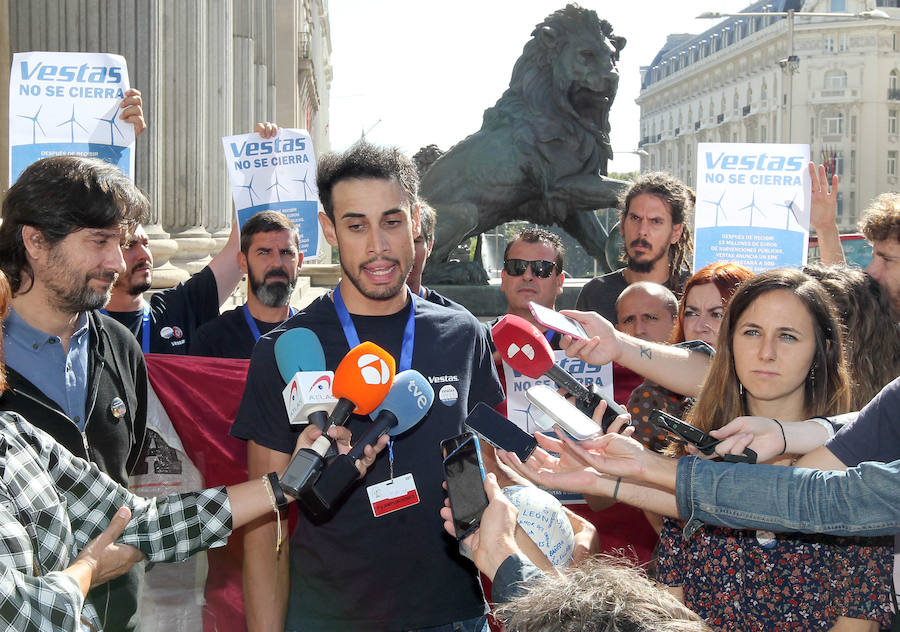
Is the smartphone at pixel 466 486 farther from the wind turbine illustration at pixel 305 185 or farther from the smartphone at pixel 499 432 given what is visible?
the wind turbine illustration at pixel 305 185

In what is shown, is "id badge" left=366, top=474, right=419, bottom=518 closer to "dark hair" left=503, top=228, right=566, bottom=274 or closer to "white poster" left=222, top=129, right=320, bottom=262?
"dark hair" left=503, top=228, right=566, bottom=274

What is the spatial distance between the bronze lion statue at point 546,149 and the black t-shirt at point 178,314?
17.1 feet

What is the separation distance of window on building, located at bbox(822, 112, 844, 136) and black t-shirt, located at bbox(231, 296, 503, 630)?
86793 millimetres

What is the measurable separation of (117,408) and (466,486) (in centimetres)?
131

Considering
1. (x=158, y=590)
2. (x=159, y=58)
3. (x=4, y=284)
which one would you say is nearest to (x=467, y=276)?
(x=159, y=58)

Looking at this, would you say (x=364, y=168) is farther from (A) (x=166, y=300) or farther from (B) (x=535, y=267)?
(A) (x=166, y=300)

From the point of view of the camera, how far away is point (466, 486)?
2.40 meters

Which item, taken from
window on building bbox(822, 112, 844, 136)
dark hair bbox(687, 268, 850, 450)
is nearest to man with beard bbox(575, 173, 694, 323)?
dark hair bbox(687, 268, 850, 450)

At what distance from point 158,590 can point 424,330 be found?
1.84 metres

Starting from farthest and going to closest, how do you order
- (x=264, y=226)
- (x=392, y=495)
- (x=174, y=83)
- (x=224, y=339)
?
(x=174, y=83)
(x=264, y=226)
(x=224, y=339)
(x=392, y=495)

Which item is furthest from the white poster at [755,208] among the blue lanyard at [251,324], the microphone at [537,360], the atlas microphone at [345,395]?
the atlas microphone at [345,395]

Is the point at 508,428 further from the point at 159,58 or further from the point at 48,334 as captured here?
the point at 159,58

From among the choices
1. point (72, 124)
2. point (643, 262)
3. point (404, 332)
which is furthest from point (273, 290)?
point (404, 332)

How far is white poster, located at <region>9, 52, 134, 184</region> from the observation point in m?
5.05
